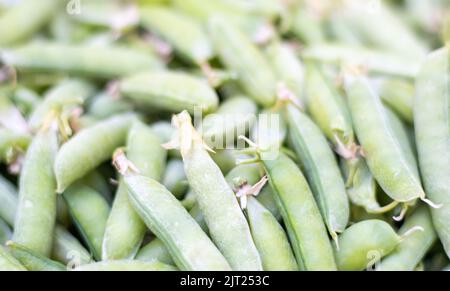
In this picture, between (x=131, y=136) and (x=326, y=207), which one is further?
(x=131, y=136)

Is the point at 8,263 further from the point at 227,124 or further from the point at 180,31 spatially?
the point at 180,31

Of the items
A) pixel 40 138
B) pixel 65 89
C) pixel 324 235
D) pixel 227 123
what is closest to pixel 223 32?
pixel 227 123

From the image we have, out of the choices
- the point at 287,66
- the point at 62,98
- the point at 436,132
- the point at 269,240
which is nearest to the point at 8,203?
the point at 62,98

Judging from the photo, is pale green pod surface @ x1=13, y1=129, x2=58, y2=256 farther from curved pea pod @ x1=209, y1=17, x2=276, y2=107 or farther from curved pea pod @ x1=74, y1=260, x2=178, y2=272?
curved pea pod @ x1=209, y1=17, x2=276, y2=107

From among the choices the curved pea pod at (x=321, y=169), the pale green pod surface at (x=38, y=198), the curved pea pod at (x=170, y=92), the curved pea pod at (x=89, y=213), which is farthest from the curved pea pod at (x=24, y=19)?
the curved pea pod at (x=321, y=169)

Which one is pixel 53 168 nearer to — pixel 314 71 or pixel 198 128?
pixel 198 128

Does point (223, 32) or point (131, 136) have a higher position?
point (223, 32)

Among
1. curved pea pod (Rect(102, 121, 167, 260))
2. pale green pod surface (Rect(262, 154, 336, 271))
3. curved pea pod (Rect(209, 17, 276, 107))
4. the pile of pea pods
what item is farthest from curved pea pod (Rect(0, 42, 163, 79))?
pale green pod surface (Rect(262, 154, 336, 271))

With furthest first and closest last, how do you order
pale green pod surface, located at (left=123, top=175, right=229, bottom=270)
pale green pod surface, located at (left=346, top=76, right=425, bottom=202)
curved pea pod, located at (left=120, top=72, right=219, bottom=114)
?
curved pea pod, located at (left=120, top=72, right=219, bottom=114) < pale green pod surface, located at (left=346, top=76, right=425, bottom=202) < pale green pod surface, located at (left=123, top=175, right=229, bottom=270)
